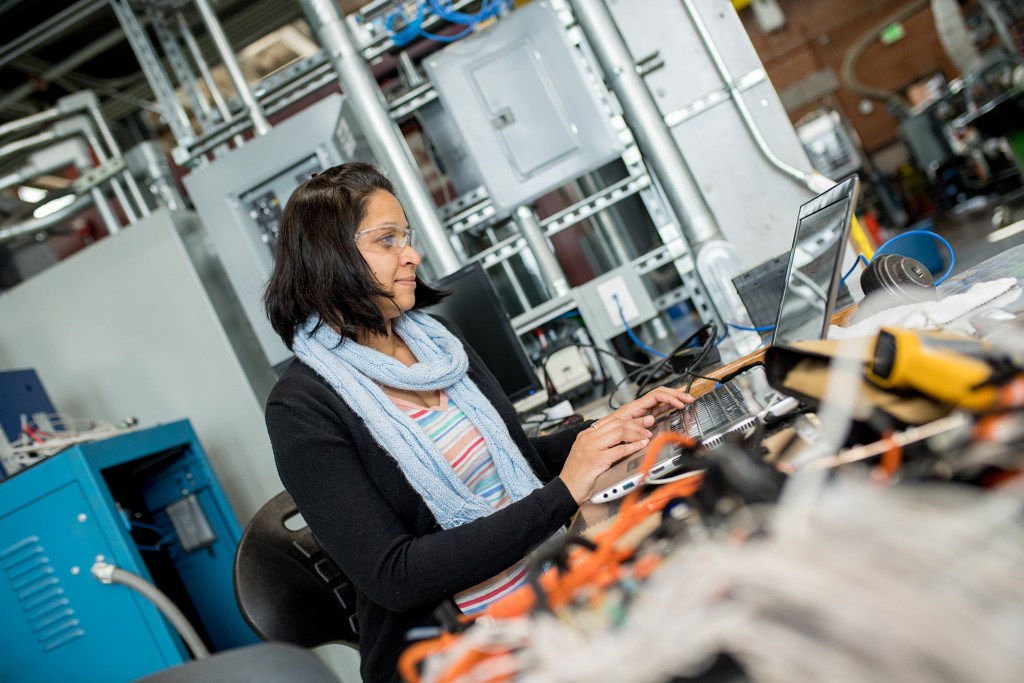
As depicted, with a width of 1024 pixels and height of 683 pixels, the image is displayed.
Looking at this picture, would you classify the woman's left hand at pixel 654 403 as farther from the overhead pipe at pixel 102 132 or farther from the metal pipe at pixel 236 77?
the overhead pipe at pixel 102 132

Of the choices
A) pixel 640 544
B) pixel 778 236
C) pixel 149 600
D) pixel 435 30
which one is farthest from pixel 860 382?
pixel 435 30

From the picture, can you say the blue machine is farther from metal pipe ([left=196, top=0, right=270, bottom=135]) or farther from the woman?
the woman

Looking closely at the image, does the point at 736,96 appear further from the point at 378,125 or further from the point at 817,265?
the point at 817,265

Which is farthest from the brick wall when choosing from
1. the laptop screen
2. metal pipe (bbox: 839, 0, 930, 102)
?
the laptop screen

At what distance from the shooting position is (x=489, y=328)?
204 cm

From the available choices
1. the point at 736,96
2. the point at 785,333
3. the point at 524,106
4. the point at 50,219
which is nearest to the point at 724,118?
the point at 736,96

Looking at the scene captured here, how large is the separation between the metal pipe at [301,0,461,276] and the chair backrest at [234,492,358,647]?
1079 millimetres

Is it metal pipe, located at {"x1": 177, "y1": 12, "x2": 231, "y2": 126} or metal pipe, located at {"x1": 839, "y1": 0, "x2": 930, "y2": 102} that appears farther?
metal pipe, located at {"x1": 839, "y1": 0, "x2": 930, "y2": 102}

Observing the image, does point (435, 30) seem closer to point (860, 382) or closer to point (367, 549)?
point (367, 549)

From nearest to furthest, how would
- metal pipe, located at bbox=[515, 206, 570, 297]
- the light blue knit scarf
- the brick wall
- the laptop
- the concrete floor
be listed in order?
the laptop → the light blue knit scarf → metal pipe, located at bbox=[515, 206, 570, 297] → the concrete floor → the brick wall

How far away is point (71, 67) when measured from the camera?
410cm

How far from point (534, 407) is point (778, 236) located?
91 cm

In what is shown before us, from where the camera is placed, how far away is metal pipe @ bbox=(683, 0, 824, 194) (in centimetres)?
221

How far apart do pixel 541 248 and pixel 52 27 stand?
2.48 m
